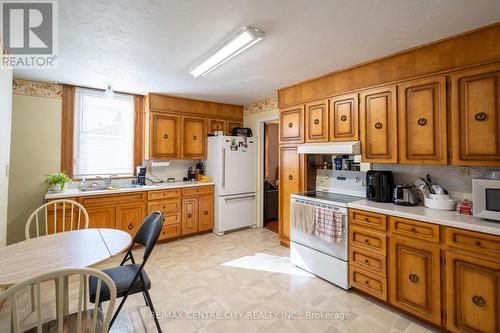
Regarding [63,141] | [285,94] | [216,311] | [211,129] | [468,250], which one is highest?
[285,94]

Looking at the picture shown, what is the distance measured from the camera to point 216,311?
217cm

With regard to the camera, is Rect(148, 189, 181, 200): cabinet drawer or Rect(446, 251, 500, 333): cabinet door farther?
Rect(148, 189, 181, 200): cabinet drawer

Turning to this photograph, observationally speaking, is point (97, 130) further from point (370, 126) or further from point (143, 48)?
point (370, 126)

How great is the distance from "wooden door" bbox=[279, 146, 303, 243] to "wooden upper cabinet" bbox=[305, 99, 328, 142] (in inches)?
14.1

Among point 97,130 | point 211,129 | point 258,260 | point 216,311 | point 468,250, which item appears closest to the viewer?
point 468,250

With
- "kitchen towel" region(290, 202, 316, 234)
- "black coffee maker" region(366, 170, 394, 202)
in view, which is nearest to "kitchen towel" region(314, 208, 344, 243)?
"kitchen towel" region(290, 202, 316, 234)

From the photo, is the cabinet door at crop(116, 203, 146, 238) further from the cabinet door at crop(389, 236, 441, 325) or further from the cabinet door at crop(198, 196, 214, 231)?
the cabinet door at crop(389, 236, 441, 325)

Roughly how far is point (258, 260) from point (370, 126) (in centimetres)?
217

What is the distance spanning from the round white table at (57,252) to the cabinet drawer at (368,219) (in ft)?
6.86

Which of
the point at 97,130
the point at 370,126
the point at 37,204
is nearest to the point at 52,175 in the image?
the point at 37,204

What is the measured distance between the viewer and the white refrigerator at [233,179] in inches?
168

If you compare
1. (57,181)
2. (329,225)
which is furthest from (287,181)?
(57,181)

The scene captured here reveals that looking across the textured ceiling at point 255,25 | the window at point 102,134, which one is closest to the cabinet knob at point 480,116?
the textured ceiling at point 255,25

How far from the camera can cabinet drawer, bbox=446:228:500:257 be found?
1653 mm
